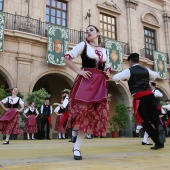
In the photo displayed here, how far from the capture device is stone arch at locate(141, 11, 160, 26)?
16911 millimetres

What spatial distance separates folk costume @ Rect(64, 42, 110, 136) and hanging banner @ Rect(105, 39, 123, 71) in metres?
11.0

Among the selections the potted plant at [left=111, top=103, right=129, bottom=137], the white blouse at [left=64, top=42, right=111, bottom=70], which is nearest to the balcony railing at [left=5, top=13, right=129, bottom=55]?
the potted plant at [left=111, top=103, right=129, bottom=137]

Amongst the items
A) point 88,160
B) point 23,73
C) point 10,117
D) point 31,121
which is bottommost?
point 88,160

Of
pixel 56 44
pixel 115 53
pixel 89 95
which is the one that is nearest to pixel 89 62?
pixel 89 95

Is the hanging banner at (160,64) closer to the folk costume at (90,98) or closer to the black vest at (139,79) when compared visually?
the black vest at (139,79)

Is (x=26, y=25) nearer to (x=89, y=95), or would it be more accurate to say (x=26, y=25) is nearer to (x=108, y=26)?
(x=108, y=26)

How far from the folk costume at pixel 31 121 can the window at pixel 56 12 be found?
16.4 feet

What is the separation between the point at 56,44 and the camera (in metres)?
12.2

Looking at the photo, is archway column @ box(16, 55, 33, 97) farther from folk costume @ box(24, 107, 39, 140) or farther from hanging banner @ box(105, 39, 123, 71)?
hanging banner @ box(105, 39, 123, 71)

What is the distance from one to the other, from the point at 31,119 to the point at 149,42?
10.4 m

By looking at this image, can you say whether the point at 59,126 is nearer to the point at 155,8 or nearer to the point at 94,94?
the point at 94,94

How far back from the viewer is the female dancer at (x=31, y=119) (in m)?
10.2

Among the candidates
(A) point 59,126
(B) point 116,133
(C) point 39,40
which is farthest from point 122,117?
(C) point 39,40

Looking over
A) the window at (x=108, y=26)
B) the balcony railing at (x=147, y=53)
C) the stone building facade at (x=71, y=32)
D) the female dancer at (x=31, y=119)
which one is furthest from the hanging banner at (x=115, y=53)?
the female dancer at (x=31, y=119)
